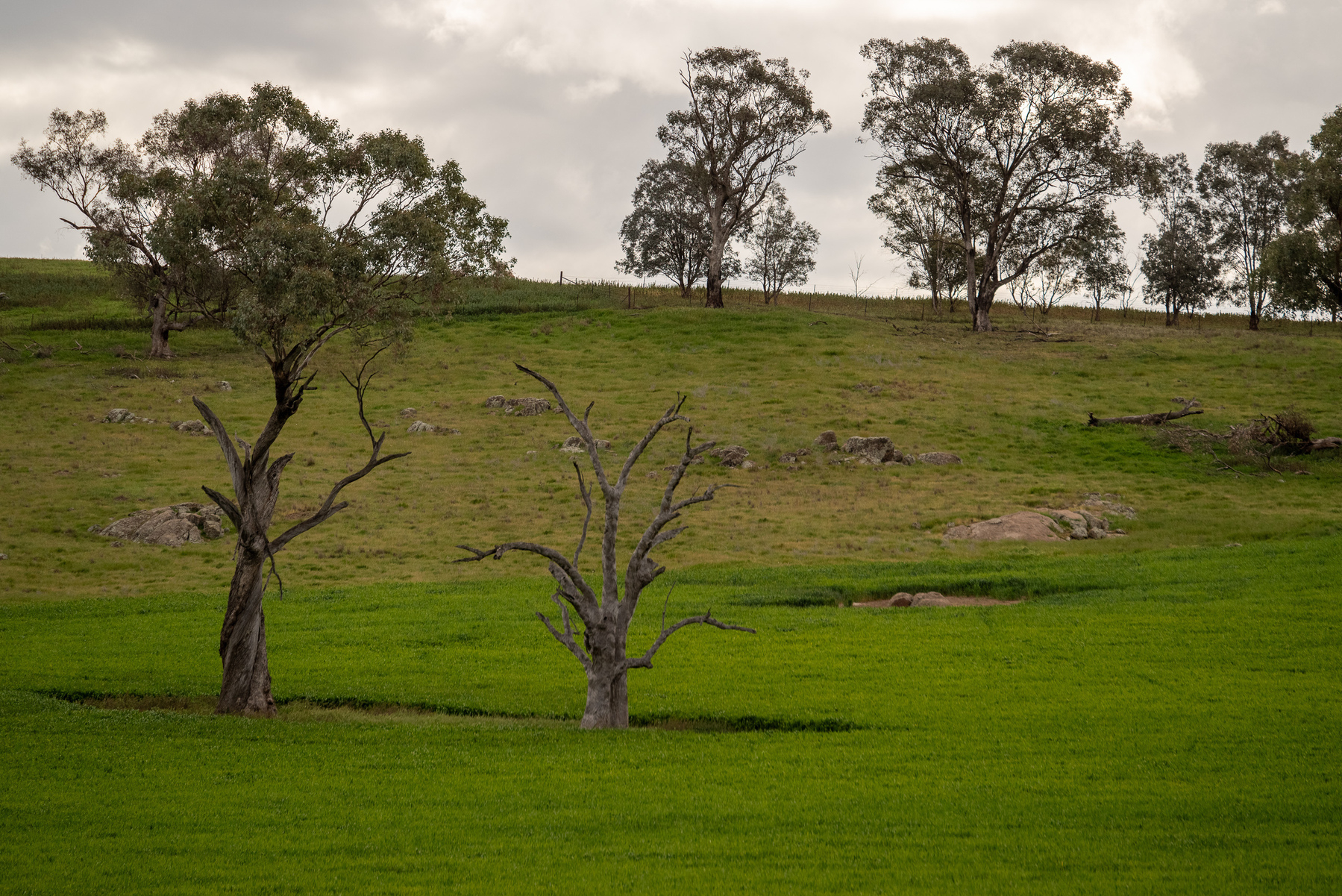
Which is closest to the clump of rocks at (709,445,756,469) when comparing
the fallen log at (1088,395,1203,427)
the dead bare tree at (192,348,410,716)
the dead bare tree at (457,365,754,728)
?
the fallen log at (1088,395,1203,427)

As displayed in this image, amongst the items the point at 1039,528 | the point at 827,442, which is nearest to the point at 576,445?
the point at 827,442

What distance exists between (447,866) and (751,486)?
122 ft

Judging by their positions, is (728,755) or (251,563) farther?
(251,563)

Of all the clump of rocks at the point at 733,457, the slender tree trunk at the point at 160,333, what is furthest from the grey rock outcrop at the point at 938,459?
the slender tree trunk at the point at 160,333

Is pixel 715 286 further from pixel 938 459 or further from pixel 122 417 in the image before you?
pixel 122 417

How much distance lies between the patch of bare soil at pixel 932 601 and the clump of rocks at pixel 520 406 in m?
33.5

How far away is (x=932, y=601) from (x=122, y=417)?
45418 millimetres

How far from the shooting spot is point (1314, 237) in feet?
200

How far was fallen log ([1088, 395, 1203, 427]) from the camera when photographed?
56781 millimetres

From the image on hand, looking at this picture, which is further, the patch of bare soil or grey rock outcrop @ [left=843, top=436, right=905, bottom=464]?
grey rock outcrop @ [left=843, top=436, right=905, bottom=464]

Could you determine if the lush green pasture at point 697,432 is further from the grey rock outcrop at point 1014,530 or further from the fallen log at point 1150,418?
the grey rock outcrop at point 1014,530

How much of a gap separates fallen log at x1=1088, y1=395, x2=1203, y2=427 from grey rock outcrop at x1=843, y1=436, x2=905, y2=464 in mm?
13113

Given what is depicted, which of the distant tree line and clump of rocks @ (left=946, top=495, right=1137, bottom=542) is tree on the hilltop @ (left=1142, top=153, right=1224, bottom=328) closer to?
the distant tree line

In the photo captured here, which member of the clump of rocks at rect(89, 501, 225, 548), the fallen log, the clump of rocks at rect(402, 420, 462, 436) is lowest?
the clump of rocks at rect(89, 501, 225, 548)
